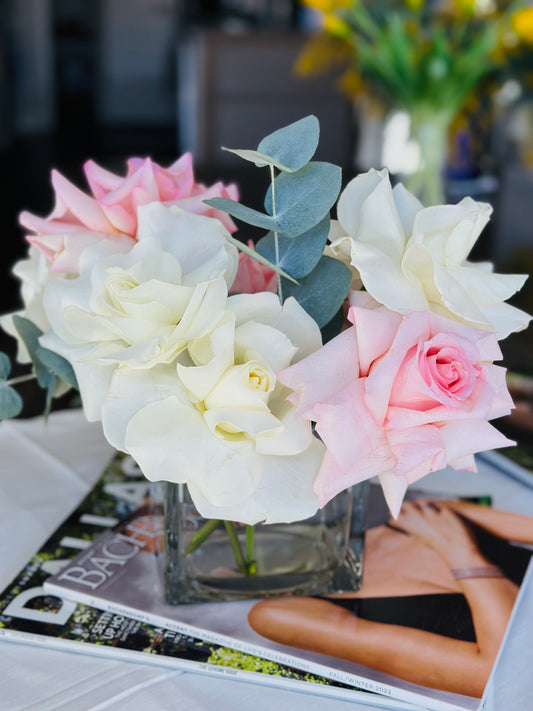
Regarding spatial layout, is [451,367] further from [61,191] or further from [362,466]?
[61,191]

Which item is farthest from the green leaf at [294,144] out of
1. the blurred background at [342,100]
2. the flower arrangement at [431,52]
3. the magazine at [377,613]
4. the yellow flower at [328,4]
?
the yellow flower at [328,4]

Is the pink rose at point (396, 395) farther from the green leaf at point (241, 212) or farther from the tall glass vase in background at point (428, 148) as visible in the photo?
the tall glass vase in background at point (428, 148)

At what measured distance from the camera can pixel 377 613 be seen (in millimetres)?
483

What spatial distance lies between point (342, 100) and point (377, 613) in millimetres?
2942

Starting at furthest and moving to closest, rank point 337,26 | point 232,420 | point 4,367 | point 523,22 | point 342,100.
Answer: point 342,100
point 337,26
point 523,22
point 4,367
point 232,420

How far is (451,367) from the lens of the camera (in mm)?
358

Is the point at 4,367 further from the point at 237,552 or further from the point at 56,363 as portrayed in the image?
the point at 237,552

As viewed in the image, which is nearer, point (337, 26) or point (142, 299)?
point (142, 299)

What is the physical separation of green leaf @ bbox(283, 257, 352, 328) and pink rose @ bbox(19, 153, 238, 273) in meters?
0.07

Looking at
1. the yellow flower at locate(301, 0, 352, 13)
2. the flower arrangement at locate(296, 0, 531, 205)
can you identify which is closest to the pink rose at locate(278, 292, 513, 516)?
the flower arrangement at locate(296, 0, 531, 205)

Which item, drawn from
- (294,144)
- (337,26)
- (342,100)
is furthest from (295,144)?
(342,100)

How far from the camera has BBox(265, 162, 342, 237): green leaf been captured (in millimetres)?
393

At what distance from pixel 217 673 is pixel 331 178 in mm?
280

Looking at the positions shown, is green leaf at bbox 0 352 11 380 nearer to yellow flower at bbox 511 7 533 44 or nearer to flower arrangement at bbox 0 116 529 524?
flower arrangement at bbox 0 116 529 524
